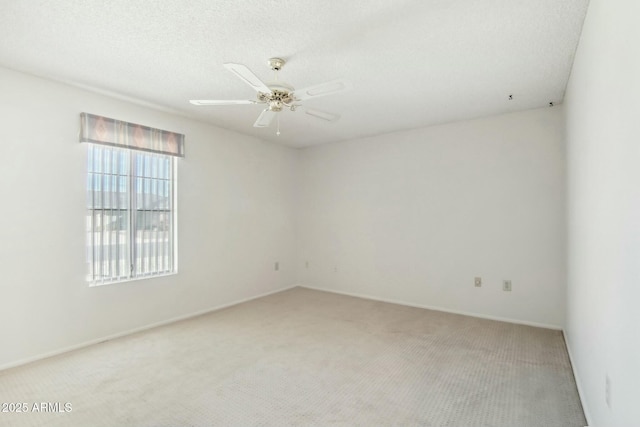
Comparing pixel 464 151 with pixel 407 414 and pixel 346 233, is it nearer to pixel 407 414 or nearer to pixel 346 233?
Result: pixel 346 233

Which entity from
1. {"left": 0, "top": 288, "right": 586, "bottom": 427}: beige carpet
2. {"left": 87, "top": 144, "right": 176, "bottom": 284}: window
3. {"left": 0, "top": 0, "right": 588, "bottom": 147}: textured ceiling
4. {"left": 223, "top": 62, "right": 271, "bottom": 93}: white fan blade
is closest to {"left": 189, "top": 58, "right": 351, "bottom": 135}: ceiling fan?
{"left": 223, "top": 62, "right": 271, "bottom": 93}: white fan blade

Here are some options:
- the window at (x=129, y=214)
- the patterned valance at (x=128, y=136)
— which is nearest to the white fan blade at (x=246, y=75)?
the patterned valance at (x=128, y=136)

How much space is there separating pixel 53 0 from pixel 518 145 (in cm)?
422

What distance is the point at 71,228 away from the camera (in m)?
2.93

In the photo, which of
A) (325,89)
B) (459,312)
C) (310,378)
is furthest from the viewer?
(459,312)

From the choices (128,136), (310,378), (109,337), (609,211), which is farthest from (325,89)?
(109,337)

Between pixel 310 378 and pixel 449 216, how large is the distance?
2718mm

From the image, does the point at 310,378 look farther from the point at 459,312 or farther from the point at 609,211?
the point at 459,312

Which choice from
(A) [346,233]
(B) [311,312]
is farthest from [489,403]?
(A) [346,233]

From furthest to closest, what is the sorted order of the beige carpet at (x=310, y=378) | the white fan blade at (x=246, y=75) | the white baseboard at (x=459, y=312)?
1. the white baseboard at (x=459, y=312)
2. the beige carpet at (x=310, y=378)
3. the white fan blade at (x=246, y=75)

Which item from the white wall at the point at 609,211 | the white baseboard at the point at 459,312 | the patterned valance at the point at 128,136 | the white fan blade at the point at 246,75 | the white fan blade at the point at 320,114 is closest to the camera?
the white wall at the point at 609,211

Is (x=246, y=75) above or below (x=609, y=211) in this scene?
above

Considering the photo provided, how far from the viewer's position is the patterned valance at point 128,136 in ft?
9.89

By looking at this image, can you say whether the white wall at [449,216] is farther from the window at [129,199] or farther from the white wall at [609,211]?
the window at [129,199]
